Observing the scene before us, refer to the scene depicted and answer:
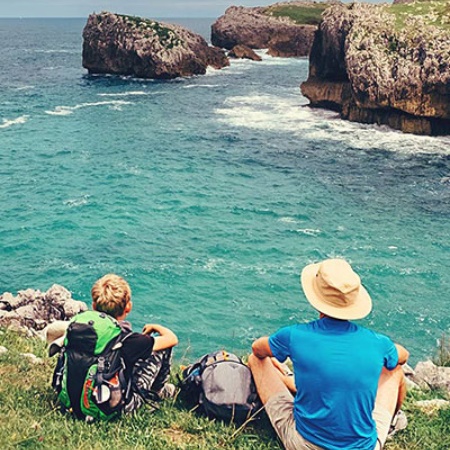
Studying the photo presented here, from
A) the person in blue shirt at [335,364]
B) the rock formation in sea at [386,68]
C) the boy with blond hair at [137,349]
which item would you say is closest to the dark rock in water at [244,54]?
the rock formation in sea at [386,68]

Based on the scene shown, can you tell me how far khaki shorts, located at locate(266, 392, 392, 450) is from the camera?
273 inches

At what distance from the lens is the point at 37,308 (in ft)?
58.6

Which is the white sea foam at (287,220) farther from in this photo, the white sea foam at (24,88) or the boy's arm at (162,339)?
the white sea foam at (24,88)

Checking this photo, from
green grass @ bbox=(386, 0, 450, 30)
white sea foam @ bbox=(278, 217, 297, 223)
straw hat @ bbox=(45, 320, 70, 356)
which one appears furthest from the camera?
green grass @ bbox=(386, 0, 450, 30)

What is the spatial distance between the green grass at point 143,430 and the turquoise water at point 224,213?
5.33 meters

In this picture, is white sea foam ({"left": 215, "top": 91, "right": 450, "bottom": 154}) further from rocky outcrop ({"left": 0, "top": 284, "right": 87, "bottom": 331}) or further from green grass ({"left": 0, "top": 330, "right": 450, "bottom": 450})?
green grass ({"left": 0, "top": 330, "right": 450, "bottom": 450})

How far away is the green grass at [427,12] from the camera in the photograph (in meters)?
49.0

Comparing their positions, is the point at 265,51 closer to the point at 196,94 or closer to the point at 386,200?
the point at 196,94

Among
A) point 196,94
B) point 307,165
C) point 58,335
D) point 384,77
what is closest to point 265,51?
point 196,94

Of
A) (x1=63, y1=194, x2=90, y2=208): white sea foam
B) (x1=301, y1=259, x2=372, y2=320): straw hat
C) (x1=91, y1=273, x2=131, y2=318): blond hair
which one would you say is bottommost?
(x1=63, y1=194, x2=90, y2=208): white sea foam

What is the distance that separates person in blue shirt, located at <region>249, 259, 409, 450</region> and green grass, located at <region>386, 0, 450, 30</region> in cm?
4645

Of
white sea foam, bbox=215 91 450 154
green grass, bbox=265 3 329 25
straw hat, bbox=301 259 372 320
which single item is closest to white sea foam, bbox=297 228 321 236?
white sea foam, bbox=215 91 450 154

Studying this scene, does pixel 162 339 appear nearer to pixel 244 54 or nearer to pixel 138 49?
pixel 138 49

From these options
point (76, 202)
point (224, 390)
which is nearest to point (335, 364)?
point (224, 390)
